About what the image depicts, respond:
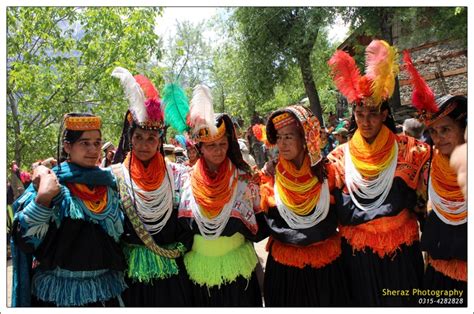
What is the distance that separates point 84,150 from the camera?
2957 millimetres

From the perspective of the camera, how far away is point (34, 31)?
6.22 m

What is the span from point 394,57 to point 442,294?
1.76m

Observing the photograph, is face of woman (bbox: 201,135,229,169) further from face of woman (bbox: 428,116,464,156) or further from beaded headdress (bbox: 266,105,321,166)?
face of woman (bbox: 428,116,464,156)

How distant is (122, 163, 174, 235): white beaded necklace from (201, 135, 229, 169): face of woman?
0.38 m

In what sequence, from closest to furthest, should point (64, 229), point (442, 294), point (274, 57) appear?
point (64, 229) < point (442, 294) < point (274, 57)

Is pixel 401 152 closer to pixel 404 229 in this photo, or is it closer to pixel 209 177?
pixel 404 229

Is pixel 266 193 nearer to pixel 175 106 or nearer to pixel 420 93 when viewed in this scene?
pixel 175 106

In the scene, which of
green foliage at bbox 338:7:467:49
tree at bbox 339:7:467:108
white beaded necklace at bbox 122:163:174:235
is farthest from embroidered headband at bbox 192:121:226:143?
green foliage at bbox 338:7:467:49

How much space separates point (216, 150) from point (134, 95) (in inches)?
28.3

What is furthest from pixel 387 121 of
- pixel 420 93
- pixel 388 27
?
pixel 388 27

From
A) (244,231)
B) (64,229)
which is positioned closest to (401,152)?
(244,231)

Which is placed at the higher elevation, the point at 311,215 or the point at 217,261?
the point at 311,215

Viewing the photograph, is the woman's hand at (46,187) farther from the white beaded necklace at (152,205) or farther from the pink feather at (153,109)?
the pink feather at (153,109)

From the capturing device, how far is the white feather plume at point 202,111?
3205 millimetres
